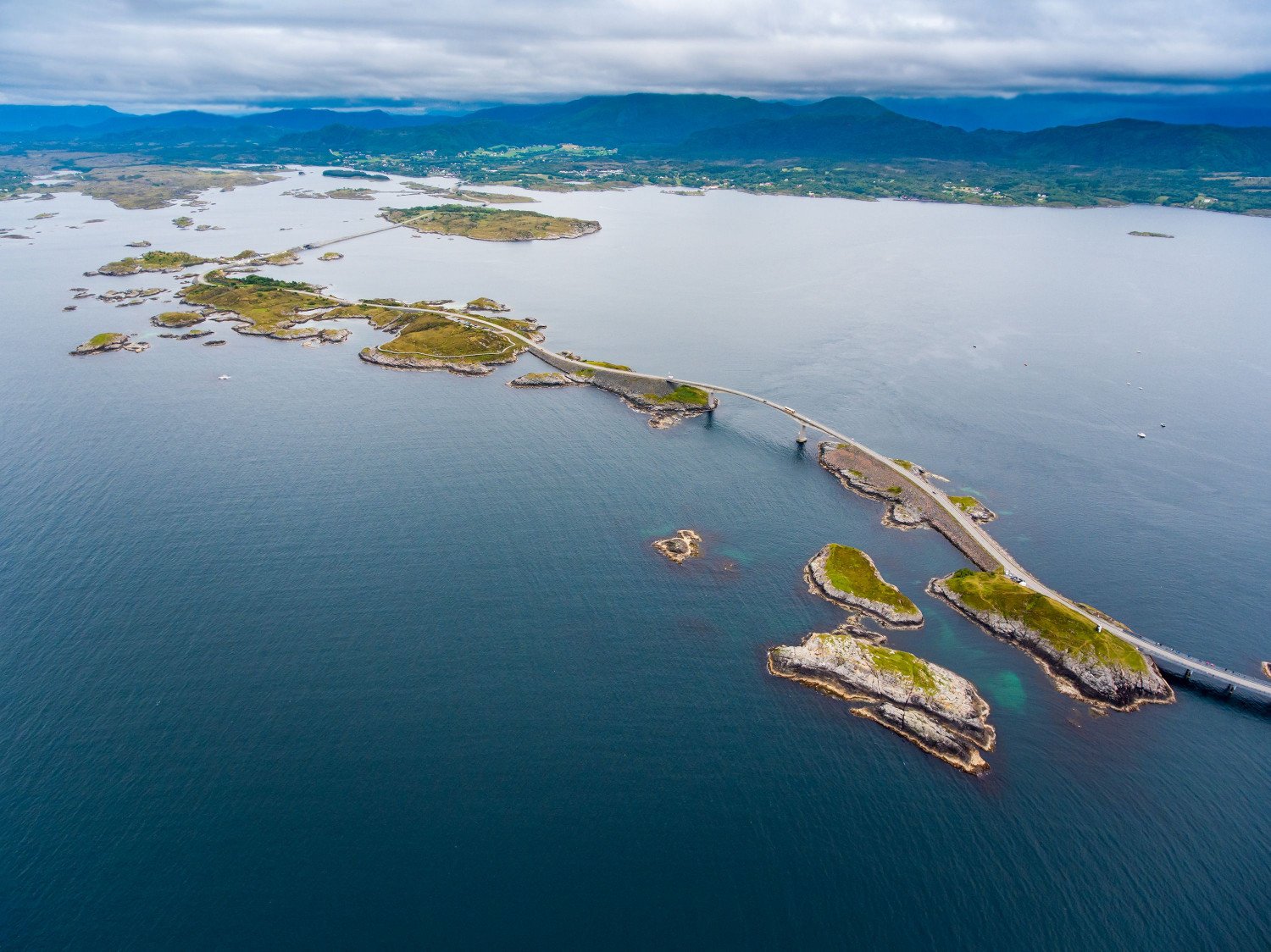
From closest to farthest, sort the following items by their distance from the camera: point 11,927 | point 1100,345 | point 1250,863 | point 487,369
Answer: point 11,927 < point 1250,863 < point 487,369 < point 1100,345

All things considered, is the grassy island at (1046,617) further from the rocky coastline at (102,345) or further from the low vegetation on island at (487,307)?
the rocky coastline at (102,345)

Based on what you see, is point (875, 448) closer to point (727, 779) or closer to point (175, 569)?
point (727, 779)

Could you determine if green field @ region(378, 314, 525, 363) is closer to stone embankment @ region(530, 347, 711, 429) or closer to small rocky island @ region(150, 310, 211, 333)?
stone embankment @ region(530, 347, 711, 429)

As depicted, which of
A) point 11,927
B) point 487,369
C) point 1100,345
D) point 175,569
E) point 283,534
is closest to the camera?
point 11,927

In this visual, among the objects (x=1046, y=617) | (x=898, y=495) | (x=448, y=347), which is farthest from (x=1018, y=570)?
(x=448, y=347)

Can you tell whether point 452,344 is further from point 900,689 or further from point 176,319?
point 900,689

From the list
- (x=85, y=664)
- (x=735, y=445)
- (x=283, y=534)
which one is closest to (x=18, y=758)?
(x=85, y=664)

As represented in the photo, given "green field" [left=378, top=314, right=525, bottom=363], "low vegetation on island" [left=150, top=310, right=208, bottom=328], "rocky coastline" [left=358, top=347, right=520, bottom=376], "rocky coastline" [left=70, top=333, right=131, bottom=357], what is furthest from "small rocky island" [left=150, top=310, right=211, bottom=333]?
"rocky coastline" [left=358, top=347, right=520, bottom=376]
